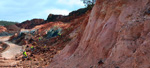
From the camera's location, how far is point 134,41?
3.41 meters

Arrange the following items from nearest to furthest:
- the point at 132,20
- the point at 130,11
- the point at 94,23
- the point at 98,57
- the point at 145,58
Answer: the point at 145,58, the point at 132,20, the point at 130,11, the point at 98,57, the point at 94,23

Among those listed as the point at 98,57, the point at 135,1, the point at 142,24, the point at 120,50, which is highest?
the point at 135,1

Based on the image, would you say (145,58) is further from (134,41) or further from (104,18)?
(104,18)

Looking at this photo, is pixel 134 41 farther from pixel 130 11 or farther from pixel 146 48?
pixel 130 11

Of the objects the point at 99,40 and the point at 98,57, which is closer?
the point at 98,57

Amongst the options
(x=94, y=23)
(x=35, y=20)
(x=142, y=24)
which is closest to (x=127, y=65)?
(x=142, y=24)

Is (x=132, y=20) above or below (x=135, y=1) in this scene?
below

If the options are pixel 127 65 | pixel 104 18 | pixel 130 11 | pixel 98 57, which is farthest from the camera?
pixel 104 18

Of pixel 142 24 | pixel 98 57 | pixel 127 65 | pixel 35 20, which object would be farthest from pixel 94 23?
pixel 35 20

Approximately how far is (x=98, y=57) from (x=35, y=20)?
5809cm

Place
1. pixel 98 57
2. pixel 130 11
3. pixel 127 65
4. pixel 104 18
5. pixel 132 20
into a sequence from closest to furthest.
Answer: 1. pixel 127 65
2. pixel 132 20
3. pixel 130 11
4. pixel 98 57
5. pixel 104 18

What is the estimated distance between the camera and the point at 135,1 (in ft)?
14.3

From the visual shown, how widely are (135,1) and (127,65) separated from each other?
6.71 feet

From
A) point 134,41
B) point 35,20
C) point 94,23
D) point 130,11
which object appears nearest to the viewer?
point 134,41
